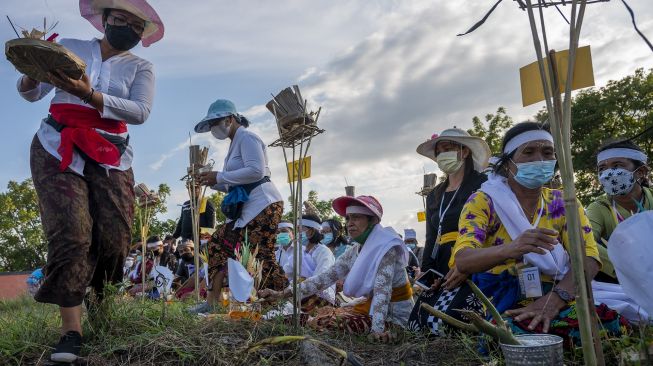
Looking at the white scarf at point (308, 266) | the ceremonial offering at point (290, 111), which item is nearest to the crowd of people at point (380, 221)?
the ceremonial offering at point (290, 111)

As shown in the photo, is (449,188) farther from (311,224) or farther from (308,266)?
(311,224)

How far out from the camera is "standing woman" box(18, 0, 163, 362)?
8.34ft

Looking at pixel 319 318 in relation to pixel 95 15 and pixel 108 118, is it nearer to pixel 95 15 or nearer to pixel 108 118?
pixel 108 118

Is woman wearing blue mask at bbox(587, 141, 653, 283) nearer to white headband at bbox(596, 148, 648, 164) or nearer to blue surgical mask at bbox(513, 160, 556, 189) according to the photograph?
white headband at bbox(596, 148, 648, 164)

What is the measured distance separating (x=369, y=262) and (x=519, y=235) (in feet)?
4.54

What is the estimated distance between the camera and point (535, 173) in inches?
112

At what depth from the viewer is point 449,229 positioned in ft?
12.7

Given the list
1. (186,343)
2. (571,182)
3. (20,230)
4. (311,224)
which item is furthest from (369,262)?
(20,230)

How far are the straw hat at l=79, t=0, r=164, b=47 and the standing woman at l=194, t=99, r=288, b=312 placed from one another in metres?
1.49

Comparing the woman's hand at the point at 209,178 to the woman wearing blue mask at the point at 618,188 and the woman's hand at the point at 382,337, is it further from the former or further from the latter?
the woman wearing blue mask at the point at 618,188

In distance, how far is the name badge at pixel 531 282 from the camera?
272 cm

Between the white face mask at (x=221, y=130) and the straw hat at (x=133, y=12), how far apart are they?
1.52m

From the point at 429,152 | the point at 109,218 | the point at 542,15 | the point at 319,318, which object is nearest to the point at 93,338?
the point at 109,218

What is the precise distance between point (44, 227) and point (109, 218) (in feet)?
1.10
